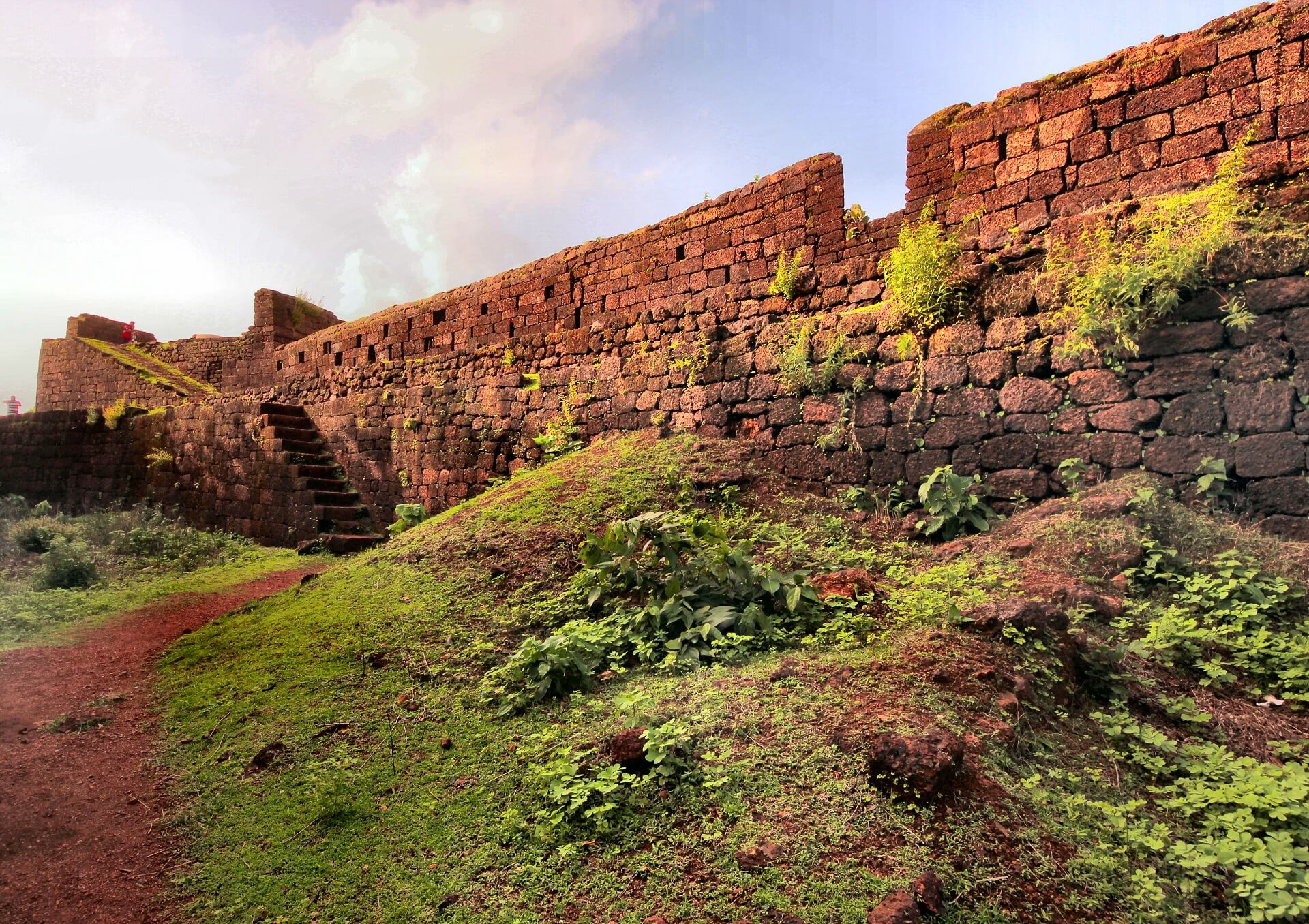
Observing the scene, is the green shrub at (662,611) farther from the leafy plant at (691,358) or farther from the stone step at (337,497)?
the stone step at (337,497)

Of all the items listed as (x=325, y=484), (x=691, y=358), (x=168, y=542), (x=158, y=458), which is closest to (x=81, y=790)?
(x=691, y=358)

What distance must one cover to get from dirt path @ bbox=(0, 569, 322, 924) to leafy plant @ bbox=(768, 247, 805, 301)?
6.83 m

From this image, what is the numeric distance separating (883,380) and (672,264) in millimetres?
3587

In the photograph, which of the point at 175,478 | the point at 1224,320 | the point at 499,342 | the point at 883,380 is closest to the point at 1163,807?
the point at 1224,320

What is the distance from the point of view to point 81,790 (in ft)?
12.7

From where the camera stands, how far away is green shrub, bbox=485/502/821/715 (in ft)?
13.8

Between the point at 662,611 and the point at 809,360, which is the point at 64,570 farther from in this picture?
the point at 809,360

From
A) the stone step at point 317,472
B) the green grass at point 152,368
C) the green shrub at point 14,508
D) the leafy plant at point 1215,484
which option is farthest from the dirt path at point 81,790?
the green grass at point 152,368

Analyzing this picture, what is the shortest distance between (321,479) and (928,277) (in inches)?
422

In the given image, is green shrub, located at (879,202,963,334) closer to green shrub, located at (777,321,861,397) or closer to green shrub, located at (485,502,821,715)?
green shrub, located at (777,321,861,397)

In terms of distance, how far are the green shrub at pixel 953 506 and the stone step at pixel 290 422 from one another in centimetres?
1200

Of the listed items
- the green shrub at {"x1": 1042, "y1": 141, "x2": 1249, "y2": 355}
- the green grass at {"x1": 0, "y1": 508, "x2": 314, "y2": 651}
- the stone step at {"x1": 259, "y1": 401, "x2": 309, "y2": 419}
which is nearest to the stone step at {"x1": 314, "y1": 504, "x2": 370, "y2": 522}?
the green grass at {"x1": 0, "y1": 508, "x2": 314, "y2": 651}

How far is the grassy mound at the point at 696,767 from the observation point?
245 centimetres

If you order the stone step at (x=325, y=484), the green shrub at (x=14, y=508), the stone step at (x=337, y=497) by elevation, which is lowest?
the green shrub at (x=14, y=508)
